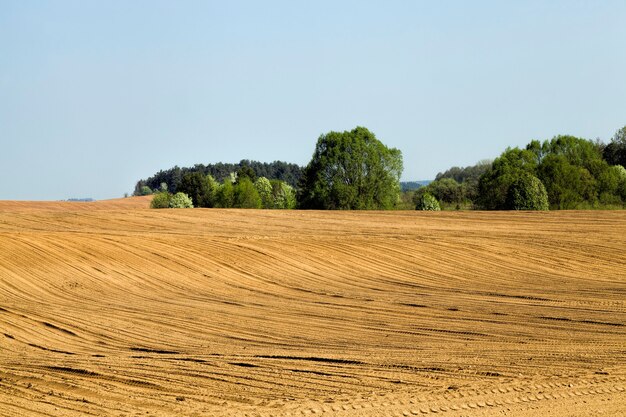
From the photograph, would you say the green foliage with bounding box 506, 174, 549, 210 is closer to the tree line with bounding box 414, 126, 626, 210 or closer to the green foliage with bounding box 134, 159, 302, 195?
the tree line with bounding box 414, 126, 626, 210

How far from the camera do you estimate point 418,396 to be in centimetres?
983

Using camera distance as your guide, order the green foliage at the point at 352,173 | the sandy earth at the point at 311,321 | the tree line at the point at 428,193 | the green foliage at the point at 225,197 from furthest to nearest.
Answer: the green foliage at the point at 225,197 → the green foliage at the point at 352,173 → the tree line at the point at 428,193 → the sandy earth at the point at 311,321

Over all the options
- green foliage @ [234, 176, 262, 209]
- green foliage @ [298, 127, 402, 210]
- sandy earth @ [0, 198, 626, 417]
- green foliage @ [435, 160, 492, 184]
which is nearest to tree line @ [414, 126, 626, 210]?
green foliage @ [298, 127, 402, 210]

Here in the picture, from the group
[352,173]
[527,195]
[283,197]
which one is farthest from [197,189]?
[527,195]

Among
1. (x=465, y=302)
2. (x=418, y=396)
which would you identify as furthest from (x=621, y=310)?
(x=418, y=396)

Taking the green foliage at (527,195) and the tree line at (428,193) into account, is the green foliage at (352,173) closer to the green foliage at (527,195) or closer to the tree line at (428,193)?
the tree line at (428,193)

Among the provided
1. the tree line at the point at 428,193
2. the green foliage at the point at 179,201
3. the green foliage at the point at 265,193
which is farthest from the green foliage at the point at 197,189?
the green foliage at the point at 179,201

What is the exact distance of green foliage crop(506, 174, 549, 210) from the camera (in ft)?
175

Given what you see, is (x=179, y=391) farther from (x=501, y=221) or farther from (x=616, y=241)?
(x=501, y=221)

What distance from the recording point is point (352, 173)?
66125mm

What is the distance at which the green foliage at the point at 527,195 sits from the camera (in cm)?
5331

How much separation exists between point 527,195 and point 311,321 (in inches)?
1557

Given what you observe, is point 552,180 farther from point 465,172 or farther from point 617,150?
point 465,172

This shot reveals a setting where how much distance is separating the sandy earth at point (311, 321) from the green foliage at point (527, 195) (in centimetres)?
1696
